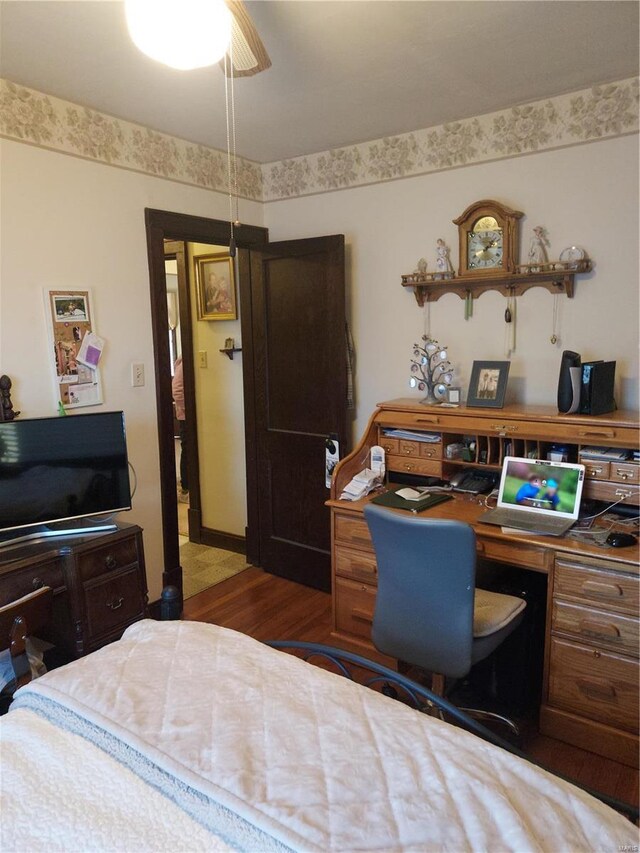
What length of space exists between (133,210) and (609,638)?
275 cm

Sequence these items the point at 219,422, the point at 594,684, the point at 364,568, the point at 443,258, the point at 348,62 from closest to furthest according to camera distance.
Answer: the point at 594,684 < the point at 348,62 < the point at 364,568 < the point at 443,258 < the point at 219,422

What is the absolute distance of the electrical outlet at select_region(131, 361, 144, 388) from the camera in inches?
112

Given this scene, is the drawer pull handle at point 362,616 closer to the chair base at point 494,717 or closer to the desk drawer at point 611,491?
the chair base at point 494,717

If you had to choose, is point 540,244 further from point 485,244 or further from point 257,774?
point 257,774

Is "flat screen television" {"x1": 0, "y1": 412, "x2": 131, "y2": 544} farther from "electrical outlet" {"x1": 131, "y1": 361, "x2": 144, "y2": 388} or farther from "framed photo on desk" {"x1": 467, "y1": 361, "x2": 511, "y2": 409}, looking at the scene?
"framed photo on desk" {"x1": 467, "y1": 361, "x2": 511, "y2": 409}

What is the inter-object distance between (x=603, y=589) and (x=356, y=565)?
105cm

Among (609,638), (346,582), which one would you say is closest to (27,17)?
(346,582)

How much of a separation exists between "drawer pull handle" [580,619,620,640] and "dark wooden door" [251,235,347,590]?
155 centimetres

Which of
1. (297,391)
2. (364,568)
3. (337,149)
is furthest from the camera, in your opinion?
(297,391)

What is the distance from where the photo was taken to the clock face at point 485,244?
271 centimetres

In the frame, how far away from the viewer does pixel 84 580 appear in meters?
2.24

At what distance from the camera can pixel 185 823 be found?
98 cm

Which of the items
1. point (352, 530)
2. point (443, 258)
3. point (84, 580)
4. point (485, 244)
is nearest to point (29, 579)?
point (84, 580)

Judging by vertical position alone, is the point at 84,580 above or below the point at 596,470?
below
